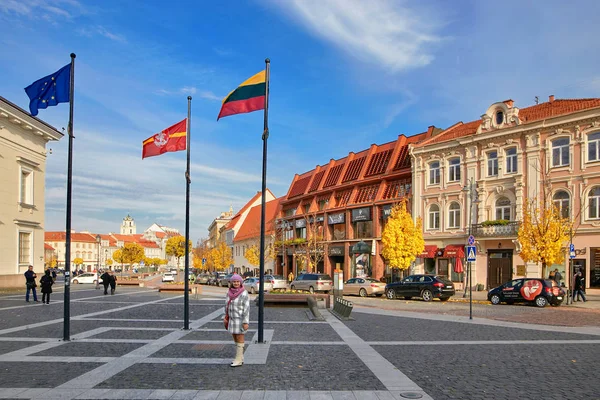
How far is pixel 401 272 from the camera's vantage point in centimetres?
4528

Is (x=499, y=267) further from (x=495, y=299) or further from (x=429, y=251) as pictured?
(x=495, y=299)

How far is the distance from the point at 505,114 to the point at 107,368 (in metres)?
35.2

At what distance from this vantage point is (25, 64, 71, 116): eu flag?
1326cm

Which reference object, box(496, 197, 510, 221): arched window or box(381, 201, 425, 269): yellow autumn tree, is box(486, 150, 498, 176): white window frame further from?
box(381, 201, 425, 269): yellow autumn tree

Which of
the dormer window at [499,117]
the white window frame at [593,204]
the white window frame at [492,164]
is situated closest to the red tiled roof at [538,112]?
the dormer window at [499,117]

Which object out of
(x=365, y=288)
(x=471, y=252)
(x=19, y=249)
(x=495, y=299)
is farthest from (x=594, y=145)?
(x=19, y=249)

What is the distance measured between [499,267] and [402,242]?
7.06 m

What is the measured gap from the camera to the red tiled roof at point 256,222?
76.1m

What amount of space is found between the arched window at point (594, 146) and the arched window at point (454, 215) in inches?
415

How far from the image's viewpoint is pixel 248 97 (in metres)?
13.1

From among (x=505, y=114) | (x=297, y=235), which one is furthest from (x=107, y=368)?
(x=297, y=235)

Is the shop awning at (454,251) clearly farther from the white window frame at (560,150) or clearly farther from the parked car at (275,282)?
the parked car at (275,282)

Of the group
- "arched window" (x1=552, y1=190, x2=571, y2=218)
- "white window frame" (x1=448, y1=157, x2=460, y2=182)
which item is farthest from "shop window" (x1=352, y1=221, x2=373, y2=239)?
"arched window" (x1=552, y1=190, x2=571, y2=218)

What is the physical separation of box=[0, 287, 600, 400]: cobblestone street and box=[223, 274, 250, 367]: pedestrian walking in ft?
1.32
